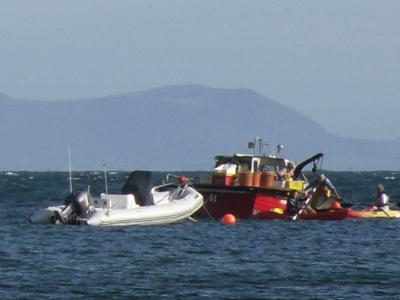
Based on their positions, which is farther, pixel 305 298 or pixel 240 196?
pixel 240 196

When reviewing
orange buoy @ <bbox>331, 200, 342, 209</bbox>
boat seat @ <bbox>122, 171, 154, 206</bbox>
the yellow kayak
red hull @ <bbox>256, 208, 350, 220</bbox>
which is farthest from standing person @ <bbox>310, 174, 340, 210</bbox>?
boat seat @ <bbox>122, 171, 154, 206</bbox>

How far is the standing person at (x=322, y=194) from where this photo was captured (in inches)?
2346

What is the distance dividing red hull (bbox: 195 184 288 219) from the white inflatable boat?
1935mm

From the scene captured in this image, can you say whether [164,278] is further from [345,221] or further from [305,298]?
[345,221]

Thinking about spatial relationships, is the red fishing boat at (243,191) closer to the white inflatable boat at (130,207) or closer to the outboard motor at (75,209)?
the white inflatable boat at (130,207)

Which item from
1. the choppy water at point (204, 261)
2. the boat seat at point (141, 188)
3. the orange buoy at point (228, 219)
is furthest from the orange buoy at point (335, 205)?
the boat seat at point (141, 188)

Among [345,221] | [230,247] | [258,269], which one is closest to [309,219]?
[345,221]

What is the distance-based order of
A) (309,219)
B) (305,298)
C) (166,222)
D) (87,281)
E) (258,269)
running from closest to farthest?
1. (305,298)
2. (87,281)
3. (258,269)
4. (166,222)
5. (309,219)

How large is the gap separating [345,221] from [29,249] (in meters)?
17.2

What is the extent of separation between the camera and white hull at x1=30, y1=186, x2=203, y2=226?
53.2 meters

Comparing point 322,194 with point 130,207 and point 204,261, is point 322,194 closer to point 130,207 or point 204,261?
point 130,207

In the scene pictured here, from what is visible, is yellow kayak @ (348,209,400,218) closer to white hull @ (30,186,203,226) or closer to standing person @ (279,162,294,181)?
standing person @ (279,162,294,181)

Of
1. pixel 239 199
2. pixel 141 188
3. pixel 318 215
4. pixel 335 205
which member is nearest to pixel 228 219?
pixel 239 199

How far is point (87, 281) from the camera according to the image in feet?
123
